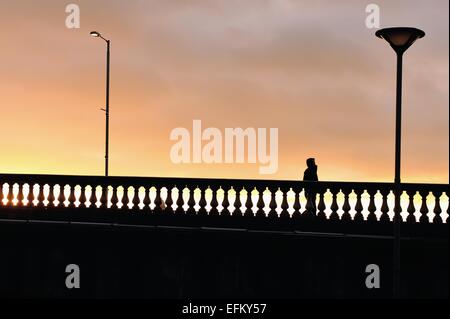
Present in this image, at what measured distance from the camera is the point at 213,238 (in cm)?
1622

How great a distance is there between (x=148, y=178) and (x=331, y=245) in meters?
4.76

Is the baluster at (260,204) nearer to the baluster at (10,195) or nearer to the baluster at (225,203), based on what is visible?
the baluster at (225,203)

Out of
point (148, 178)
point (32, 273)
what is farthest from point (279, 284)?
point (32, 273)

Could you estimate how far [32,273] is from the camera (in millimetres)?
17391

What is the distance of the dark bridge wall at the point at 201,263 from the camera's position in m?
15.3

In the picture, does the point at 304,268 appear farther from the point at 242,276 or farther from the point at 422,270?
the point at 422,270

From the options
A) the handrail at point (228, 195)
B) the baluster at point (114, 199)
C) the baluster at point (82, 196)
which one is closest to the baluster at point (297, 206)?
the handrail at point (228, 195)

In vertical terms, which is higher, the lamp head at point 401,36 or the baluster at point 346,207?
the lamp head at point 401,36

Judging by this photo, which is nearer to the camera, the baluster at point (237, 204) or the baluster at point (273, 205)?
the baluster at point (273, 205)

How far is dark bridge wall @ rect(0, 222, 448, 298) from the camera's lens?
50.3 ft

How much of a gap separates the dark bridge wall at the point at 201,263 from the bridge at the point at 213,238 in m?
0.02

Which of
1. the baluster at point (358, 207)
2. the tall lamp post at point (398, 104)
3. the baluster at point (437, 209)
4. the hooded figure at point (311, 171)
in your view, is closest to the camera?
the tall lamp post at point (398, 104)

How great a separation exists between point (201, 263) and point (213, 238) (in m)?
0.75

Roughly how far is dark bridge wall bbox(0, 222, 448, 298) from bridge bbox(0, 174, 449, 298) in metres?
0.02
